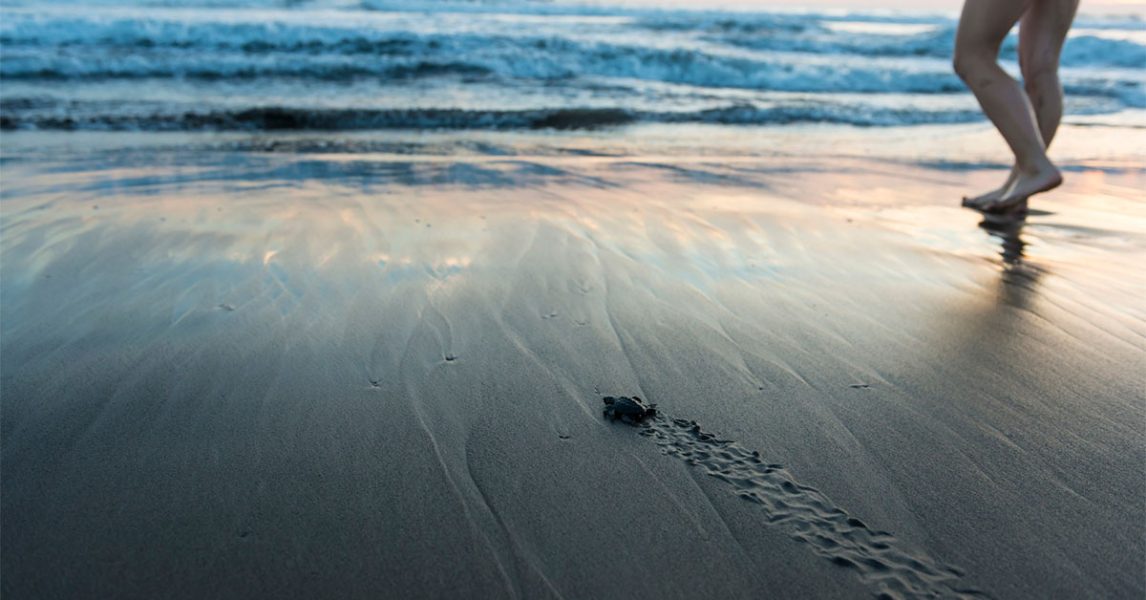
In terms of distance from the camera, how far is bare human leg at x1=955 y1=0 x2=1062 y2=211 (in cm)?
331

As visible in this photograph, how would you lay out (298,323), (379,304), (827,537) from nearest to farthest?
(827,537) → (298,323) → (379,304)

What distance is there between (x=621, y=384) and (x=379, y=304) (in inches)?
33.5

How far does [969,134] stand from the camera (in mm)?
7324

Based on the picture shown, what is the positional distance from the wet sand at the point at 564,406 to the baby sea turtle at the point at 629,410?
0.03 metres

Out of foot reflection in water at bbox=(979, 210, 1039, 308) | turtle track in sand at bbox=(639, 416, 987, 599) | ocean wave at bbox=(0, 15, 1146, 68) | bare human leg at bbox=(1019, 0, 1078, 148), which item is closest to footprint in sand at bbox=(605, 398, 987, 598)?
turtle track in sand at bbox=(639, 416, 987, 599)

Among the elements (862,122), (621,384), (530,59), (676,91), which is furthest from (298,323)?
(530,59)

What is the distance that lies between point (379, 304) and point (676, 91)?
30.2 feet

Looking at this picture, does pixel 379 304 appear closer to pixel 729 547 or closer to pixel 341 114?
pixel 729 547

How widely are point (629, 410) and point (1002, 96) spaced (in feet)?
8.98

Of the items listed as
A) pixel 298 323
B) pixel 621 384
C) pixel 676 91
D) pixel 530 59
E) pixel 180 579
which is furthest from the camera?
pixel 530 59

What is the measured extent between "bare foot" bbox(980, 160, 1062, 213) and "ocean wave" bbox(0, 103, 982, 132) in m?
4.30

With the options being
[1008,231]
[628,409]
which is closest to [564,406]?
[628,409]

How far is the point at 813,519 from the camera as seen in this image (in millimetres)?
1255

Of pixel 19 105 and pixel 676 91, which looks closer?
pixel 19 105
